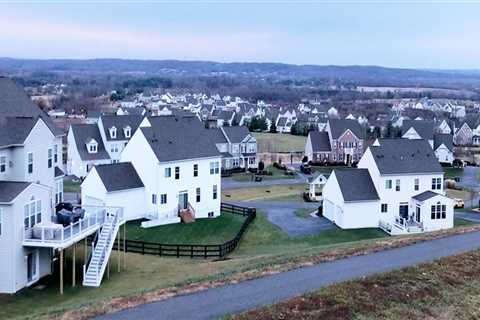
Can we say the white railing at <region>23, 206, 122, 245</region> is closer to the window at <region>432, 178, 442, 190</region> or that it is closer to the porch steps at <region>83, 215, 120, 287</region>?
the porch steps at <region>83, 215, 120, 287</region>

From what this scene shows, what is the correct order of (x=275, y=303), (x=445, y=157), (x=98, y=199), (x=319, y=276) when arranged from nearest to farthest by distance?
(x=275, y=303) < (x=319, y=276) < (x=98, y=199) < (x=445, y=157)

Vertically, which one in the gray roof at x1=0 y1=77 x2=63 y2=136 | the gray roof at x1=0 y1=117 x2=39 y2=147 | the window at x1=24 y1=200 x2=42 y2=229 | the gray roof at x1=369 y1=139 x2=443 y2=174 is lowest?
the window at x1=24 y1=200 x2=42 y2=229

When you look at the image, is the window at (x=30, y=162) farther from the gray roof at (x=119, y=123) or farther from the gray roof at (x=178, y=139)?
the gray roof at (x=119, y=123)

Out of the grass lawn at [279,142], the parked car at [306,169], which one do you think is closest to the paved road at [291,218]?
the parked car at [306,169]

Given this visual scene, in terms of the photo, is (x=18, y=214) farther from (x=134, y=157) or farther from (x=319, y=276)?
(x=134, y=157)

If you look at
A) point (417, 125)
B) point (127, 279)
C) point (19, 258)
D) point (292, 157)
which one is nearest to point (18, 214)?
point (19, 258)

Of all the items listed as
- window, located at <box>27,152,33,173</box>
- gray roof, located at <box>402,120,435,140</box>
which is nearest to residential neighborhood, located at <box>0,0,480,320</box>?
window, located at <box>27,152,33,173</box>
